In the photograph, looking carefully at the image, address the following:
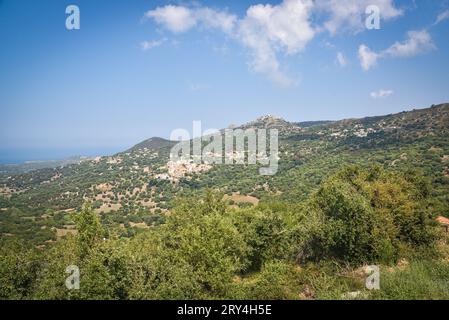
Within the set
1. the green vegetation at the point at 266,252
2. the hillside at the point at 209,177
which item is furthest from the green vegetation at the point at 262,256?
the hillside at the point at 209,177

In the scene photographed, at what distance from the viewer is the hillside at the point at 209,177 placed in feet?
248

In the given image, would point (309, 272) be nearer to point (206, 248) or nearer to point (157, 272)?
point (206, 248)

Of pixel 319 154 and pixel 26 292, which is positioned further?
pixel 319 154

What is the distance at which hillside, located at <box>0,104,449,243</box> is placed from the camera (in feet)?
248

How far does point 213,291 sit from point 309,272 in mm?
5966

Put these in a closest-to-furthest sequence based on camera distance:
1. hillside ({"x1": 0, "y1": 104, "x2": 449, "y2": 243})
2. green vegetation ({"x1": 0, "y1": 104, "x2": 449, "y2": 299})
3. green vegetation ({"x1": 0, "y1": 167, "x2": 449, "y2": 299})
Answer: green vegetation ({"x1": 0, "y1": 167, "x2": 449, "y2": 299})
green vegetation ({"x1": 0, "y1": 104, "x2": 449, "y2": 299})
hillside ({"x1": 0, "y1": 104, "x2": 449, "y2": 243})

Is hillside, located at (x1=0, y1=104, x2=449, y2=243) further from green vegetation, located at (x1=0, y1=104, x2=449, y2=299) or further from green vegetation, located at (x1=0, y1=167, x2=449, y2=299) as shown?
green vegetation, located at (x1=0, y1=167, x2=449, y2=299)

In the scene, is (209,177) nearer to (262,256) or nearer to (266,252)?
(262,256)

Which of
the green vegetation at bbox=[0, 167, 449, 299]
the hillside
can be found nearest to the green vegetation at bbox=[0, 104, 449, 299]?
the green vegetation at bbox=[0, 167, 449, 299]

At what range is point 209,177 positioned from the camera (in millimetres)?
108812

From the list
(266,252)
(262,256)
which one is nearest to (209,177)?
(262,256)

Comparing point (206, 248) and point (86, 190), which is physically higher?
point (206, 248)
